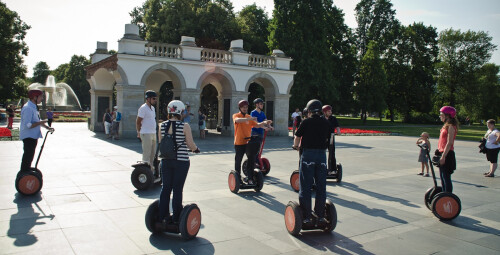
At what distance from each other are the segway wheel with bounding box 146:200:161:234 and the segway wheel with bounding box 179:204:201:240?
444mm

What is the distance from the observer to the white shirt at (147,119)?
827 centimetres

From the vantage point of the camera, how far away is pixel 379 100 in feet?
153

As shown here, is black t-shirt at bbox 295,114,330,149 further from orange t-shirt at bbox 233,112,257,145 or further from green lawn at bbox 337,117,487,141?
green lawn at bbox 337,117,487,141

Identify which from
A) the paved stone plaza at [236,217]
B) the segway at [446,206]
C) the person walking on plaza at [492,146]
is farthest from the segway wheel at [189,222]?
the person walking on plaza at [492,146]

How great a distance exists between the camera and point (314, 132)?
5.18 meters

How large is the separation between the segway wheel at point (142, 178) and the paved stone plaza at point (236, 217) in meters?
0.19

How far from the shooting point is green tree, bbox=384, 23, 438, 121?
54.0 meters

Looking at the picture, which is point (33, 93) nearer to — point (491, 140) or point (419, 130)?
point (491, 140)

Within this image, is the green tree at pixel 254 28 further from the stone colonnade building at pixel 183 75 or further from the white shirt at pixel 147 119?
the white shirt at pixel 147 119

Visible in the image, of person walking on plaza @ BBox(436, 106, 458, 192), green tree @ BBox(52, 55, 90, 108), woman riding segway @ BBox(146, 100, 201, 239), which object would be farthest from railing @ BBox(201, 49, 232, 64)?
green tree @ BBox(52, 55, 90, 108)

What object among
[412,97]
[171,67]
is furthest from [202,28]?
[412,97]

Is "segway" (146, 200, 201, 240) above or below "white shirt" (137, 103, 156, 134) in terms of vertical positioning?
below

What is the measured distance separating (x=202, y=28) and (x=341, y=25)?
709 inches

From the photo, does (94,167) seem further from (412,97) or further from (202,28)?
(412,97)
